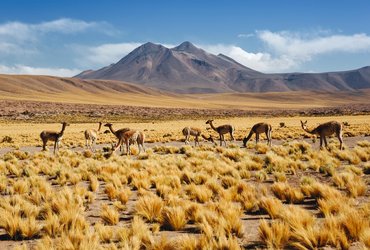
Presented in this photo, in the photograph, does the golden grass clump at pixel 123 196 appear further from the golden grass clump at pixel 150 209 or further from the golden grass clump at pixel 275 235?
the golden grass clump at pixel 275 235

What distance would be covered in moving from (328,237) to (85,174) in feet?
29.2

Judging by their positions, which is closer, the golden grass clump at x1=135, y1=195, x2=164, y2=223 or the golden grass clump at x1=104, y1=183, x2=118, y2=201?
the golden grass clump at x1=135, y1=195, x2=164, y2=223

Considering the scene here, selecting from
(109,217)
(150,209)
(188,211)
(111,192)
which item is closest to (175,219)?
(188,211)

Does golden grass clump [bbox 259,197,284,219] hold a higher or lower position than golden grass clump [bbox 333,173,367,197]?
lower

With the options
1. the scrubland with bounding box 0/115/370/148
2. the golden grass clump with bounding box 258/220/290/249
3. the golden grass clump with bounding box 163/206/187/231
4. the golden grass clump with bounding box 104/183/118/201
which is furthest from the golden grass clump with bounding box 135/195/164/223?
the scrubland with bounding box 0/115/370/148

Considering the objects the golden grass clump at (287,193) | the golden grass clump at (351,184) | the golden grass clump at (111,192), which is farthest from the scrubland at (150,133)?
the golden grass clump at (287,193)

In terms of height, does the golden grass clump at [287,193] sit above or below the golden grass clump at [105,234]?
above

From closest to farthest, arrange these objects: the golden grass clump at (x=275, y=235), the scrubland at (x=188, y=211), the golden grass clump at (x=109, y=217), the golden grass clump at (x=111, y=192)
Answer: the golden grass clump at (x=275, y=235)
the scrubland at (x=188, y=211)
the golden grass clump at (x=109, y=217)
the golden grass clump at (x=111, y=192)

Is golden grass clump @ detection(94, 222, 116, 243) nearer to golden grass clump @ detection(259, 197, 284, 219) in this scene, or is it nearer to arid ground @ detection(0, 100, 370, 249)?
arid ground @ detection(0, 100, 370, 249)

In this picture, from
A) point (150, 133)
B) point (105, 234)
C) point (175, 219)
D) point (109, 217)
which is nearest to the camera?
point (105, 234)

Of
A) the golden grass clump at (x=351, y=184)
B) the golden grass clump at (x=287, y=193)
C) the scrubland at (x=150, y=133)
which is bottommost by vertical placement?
the scrubland at (x=150, y=133)

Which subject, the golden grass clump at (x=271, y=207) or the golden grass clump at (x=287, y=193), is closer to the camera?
the golden grass clump at (x=271, y=207)

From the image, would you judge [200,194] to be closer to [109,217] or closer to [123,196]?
[123,196]

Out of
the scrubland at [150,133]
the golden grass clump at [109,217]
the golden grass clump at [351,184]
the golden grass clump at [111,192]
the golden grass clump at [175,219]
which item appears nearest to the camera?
the golden grass clump at [175,219]
